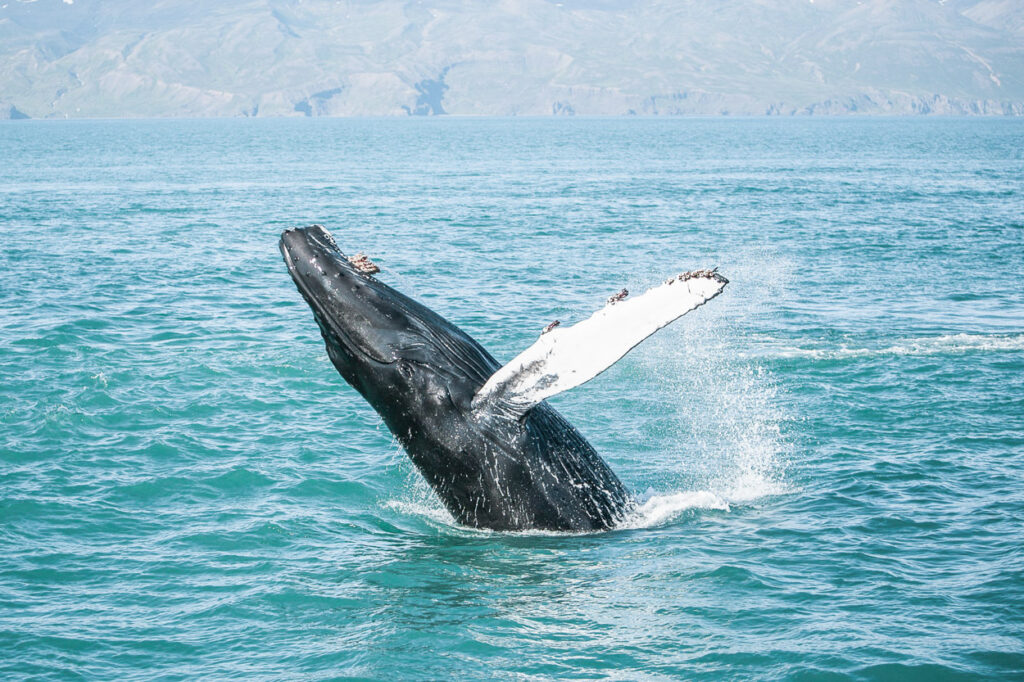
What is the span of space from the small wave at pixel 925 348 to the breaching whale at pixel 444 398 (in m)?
11.3

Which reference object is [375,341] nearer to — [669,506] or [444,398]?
[444,398]

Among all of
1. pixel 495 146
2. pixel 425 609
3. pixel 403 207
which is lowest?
pixel 425 609

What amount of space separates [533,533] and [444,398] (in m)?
1.78

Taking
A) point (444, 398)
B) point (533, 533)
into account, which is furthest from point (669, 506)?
point (444, 398)

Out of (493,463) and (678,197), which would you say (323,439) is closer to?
(493,463)

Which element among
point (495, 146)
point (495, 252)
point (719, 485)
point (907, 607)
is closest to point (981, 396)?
point (719, 485)

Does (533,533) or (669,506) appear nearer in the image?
(533,533)

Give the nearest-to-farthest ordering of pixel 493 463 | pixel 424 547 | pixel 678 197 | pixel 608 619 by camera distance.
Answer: pixel 608 619 → pixel 493 463 → pixel 424 547 → pixel 678 197

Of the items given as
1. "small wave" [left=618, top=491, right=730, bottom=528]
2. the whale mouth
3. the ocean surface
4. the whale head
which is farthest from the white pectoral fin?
"small wave" [left=618, top=491, right=730, bottom=528]

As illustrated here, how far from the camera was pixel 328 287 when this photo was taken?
10.0 m

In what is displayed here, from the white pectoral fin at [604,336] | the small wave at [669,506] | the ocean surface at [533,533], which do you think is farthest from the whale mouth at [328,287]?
the small wave at [669,506]

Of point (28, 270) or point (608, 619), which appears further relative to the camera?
point (28, 270)

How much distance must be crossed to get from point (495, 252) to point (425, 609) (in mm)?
26895

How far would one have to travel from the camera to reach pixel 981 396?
57.4ft
